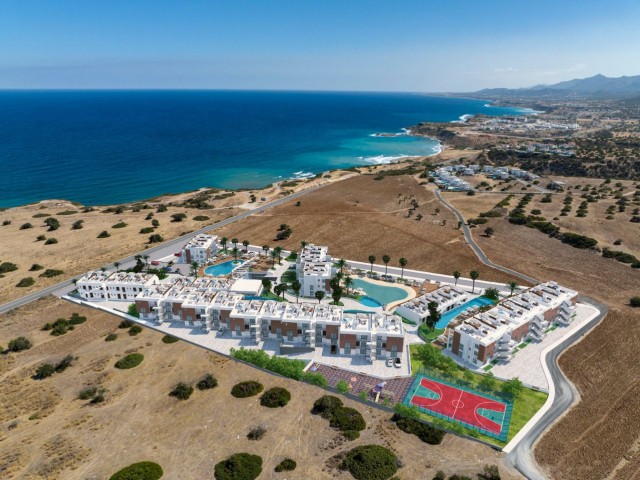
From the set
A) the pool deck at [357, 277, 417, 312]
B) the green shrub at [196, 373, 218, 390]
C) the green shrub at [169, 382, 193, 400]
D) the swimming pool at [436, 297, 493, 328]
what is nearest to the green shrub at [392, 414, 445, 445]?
the green shrub at [196, 373, 218, 390]

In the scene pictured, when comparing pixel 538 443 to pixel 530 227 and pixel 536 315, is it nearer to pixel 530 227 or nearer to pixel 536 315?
pixel 536 315

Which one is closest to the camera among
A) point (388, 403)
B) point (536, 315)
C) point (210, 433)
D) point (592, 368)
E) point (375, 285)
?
point (210, 433)

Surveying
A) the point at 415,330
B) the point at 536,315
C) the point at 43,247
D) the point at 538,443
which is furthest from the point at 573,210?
the point at 43,247

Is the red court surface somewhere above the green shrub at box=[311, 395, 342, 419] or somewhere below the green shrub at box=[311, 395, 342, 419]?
below

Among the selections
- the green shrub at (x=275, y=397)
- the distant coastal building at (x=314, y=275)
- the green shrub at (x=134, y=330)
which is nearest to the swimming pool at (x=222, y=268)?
the distant coastal building at (x=314, y=275)

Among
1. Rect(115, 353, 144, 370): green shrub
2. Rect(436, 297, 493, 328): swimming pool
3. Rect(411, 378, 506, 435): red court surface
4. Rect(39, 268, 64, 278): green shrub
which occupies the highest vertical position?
Rect(39, 268, 64, 278): green shrub

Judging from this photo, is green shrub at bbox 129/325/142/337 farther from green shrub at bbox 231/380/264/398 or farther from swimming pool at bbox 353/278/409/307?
swimming pool at bbox 353/278/409/307
